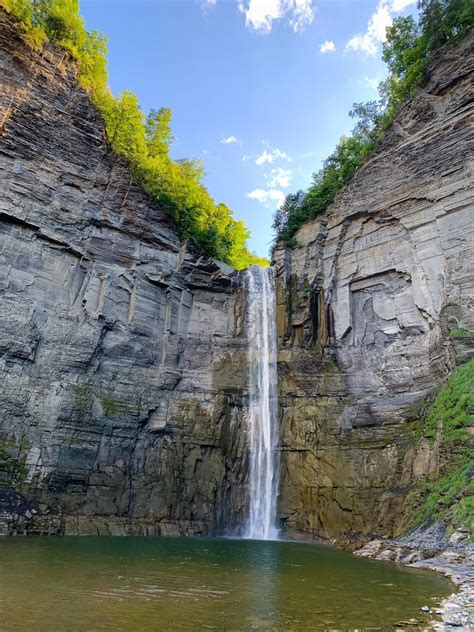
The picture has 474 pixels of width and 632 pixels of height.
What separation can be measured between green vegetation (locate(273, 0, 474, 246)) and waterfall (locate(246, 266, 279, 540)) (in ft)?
12.2

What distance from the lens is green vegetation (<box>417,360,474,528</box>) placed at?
1442 centimetres

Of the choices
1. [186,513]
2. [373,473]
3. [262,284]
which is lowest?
[186,513]

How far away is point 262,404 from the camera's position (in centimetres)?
2480

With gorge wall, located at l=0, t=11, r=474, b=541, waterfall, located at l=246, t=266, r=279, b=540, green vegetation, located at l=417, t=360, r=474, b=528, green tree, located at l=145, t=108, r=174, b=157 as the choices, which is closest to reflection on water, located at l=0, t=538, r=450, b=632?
green vegetation, located at l=417, t=360, r=474, b=528

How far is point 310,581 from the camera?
378 inches

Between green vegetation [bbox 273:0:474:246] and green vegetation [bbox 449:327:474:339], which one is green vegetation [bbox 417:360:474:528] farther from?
green vegetation [bbox 273:0:474:246]

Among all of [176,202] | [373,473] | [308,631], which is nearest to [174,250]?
[176,202]

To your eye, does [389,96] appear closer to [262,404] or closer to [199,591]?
[262,404]

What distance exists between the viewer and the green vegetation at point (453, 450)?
47.3ft

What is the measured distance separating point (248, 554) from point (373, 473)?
709 cm

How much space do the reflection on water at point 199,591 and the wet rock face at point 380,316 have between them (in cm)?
667

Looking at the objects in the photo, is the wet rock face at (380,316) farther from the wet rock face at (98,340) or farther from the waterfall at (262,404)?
the wet rock face at (98,340)

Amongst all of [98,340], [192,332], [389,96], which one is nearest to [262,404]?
[192,332]

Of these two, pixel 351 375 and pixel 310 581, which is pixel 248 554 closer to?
pixel 310 581
